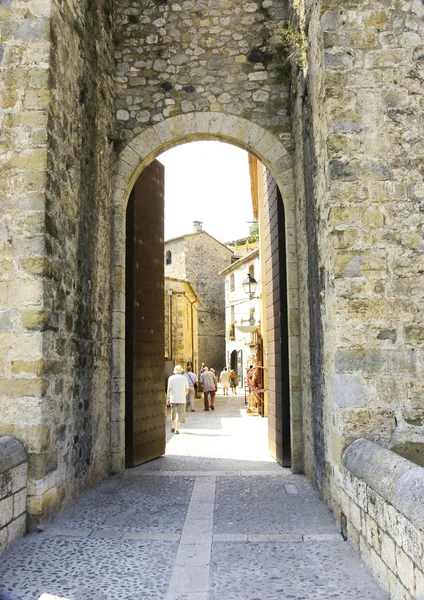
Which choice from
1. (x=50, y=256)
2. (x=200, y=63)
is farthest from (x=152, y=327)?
(x=200, y=63)

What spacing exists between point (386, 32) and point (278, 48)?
227 centimetres

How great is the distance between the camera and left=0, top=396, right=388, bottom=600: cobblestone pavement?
8.67 feet

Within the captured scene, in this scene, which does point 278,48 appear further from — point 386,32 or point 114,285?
point 114,285

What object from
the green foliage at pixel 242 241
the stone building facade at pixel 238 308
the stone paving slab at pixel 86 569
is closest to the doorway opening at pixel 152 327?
the stone paving slab at pixel 86 569

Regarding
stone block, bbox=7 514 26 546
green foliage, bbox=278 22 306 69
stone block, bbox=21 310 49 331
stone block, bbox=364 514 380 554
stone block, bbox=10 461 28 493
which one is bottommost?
stone block, bbox=7 514 26 546

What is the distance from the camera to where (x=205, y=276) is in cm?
3200

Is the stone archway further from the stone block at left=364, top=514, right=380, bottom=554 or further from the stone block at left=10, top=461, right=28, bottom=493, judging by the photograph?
the stone block at left=364, top=514, right=380, bottom=554

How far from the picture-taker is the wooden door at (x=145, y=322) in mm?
5707

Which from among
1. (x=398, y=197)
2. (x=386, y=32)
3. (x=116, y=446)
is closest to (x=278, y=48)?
(x=386, y=32)

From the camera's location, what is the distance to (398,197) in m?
3.47

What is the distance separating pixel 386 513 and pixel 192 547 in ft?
4.30

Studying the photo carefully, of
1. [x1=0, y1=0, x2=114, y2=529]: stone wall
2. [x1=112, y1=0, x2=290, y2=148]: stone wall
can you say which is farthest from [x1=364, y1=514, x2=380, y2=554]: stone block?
[x1=112, y1=0, x2=290, y2=148]: stone wall

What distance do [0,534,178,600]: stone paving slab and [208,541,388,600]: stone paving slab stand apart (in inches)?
11.8

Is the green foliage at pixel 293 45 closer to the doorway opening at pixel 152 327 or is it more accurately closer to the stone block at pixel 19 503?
the doorway opening at pixel 152 327
